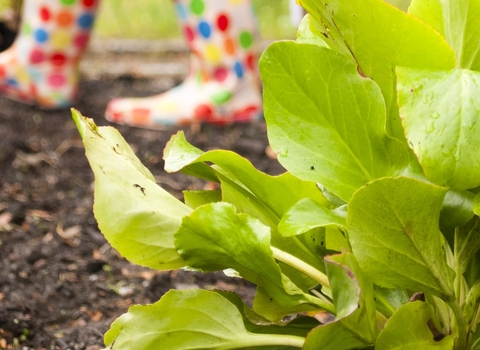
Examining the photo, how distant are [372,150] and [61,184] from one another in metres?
1.40

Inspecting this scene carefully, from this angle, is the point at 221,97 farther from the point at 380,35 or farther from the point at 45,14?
the point at 380,35

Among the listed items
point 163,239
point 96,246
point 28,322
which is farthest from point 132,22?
point 163,239

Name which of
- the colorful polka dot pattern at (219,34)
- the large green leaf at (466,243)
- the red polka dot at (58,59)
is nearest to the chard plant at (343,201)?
the large green leaf at (466,243)

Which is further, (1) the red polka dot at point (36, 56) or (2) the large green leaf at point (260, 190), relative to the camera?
(1) the red polka dot at point (36, 56)

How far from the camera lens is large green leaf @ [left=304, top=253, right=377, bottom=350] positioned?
0.60 meters

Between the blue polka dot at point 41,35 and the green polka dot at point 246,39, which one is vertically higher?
Result: the green polka dot at point 246,39

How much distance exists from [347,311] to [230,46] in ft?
6.03

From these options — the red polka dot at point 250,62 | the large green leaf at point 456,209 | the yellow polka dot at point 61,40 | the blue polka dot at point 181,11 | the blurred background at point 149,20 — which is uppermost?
the large green leaf at point 456,209

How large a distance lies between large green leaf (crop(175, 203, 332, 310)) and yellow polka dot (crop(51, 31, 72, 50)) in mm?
1979

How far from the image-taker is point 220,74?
95.3 inches

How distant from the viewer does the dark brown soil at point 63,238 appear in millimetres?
1166

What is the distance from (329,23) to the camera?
0.67 m

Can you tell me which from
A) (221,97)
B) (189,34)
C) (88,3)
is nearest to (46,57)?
(88,3)

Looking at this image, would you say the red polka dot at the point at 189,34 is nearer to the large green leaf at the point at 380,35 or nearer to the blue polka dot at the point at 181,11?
the blue polka dot at the point at 181,11
